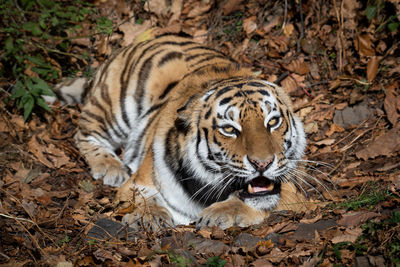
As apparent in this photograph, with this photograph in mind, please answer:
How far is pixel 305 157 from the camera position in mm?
4082

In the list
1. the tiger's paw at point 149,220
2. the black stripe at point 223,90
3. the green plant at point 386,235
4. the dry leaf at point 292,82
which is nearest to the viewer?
the green plant at point 386,235

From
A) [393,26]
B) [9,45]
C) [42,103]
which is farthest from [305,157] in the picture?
[9,45]

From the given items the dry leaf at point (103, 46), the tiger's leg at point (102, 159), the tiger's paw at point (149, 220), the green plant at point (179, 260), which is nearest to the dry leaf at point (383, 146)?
the tiger's paw at point (149, 220)

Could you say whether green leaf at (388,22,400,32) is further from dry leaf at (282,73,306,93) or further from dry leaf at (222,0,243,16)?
dry leaf at (222,0,243,16)

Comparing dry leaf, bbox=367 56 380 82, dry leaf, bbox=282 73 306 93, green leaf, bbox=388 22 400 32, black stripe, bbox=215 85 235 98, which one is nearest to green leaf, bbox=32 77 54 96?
black stripe, bbox=215 85 235 98

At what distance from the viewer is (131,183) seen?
3.83 m

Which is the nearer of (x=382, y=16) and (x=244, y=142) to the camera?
(x=244, y=142)

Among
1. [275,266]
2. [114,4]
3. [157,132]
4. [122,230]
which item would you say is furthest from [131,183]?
[114,4]

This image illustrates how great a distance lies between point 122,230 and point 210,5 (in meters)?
3.70

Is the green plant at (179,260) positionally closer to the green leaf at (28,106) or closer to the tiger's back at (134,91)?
the tiger's back at (134,91)

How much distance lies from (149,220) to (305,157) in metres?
1.57

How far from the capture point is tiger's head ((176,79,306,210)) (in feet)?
9.75

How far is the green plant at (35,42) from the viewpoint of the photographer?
184 inches

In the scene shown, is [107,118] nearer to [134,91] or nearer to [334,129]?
[134,91]
